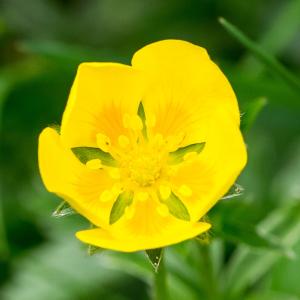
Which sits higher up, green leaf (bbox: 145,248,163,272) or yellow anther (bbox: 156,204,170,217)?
green leaf (bbox: 145,248,163,272)

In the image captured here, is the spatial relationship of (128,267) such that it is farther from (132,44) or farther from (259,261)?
(132,44)

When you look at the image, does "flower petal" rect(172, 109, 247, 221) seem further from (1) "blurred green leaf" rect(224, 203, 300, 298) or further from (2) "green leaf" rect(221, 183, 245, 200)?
(1) "blurred green leaf" rect(224, 203, 300, 298)

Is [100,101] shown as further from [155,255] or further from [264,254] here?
[264,254]

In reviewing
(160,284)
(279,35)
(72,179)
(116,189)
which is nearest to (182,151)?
(116,189)

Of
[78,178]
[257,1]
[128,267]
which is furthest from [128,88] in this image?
[257,1]

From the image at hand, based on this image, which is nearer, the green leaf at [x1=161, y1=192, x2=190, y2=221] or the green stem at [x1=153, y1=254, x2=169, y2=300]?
the green stem at [x1=153, y1=254, x2=169, y2=300]

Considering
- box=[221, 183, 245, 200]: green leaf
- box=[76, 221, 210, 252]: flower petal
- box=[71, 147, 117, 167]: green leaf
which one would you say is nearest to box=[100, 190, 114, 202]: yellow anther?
Result: box=[71, 147, 117, 167]: green leaf

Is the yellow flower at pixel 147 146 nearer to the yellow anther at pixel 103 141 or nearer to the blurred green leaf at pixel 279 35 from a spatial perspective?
the yellow anther at pixel 103 141

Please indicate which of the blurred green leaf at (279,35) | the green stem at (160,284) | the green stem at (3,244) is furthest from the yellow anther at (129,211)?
the blurred green leaf at (279,35)
